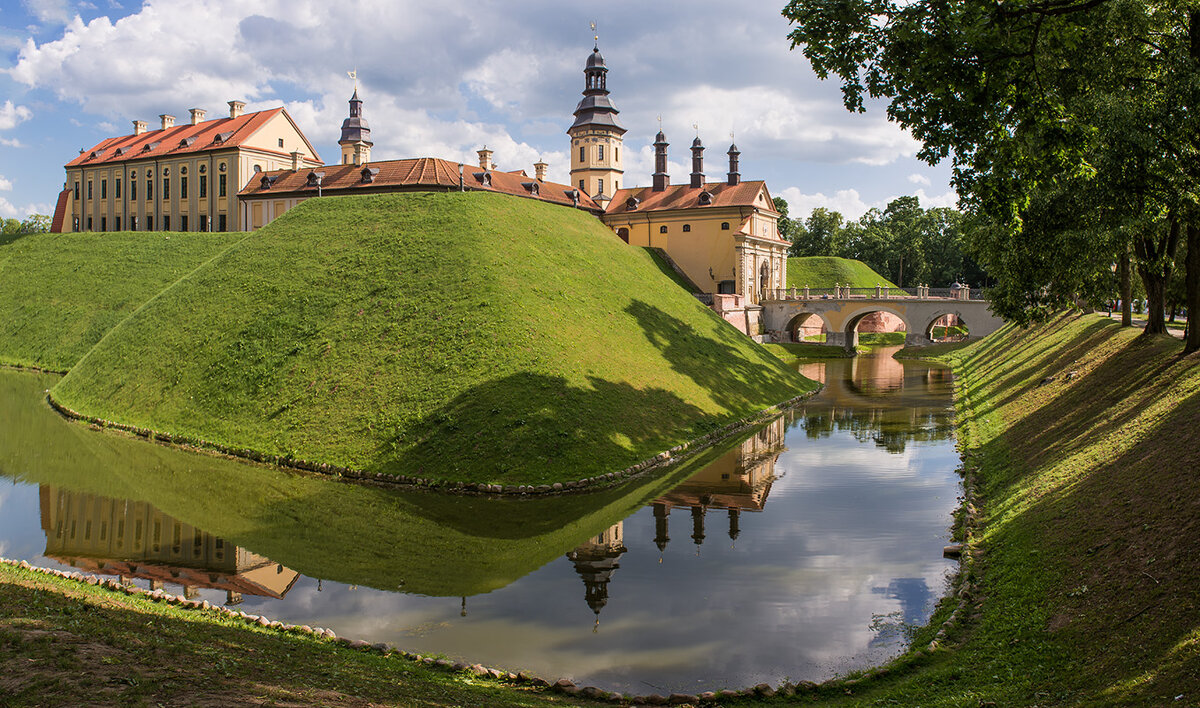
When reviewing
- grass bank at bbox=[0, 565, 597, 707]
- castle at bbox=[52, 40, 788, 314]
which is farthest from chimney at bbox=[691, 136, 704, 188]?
grass bank at bbox=[0, 565, 597, 707]

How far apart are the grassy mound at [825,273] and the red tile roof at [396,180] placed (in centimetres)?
4377

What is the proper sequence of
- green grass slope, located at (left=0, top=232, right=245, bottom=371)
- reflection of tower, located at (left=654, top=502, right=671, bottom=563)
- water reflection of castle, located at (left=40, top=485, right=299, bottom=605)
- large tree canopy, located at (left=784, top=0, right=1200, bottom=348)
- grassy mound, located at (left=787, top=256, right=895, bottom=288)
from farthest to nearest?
grassy mound, located at (left=787, top=256, right=895, bottom=288), green grass slope, located at (left=0, top=232, right=245, bottom=371), reflection of tower, located at (left=654, top=502, right=671, bottom=563), water reflection of castle, located at (left=40, top=485, right=299, bottom=605), large tree canopy, located at (left=784, top=0, right=1200, bottom=348)

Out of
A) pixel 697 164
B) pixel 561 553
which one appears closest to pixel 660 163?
pixel 697 164

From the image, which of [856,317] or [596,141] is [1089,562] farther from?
[596,141]

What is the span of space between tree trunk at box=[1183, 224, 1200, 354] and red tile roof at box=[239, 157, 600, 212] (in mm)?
49722

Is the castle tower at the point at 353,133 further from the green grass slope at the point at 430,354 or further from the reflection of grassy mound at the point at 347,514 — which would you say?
the reflection of grassy mound at the point at 347,514

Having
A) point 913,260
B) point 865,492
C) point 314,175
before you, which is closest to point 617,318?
point 865,492

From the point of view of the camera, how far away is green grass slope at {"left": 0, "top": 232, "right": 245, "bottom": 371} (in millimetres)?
63625

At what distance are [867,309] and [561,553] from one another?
227 ft

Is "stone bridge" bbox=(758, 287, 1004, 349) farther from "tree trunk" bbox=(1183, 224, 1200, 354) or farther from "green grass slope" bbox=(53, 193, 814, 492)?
"tree trunk" bbox=(1183, 224, 1200, 354)

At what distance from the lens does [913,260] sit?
12538 centimetres

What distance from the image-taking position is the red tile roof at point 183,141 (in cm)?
8394

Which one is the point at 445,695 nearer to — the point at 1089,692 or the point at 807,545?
the point at 1089,692

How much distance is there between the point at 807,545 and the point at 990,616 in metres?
6.92
